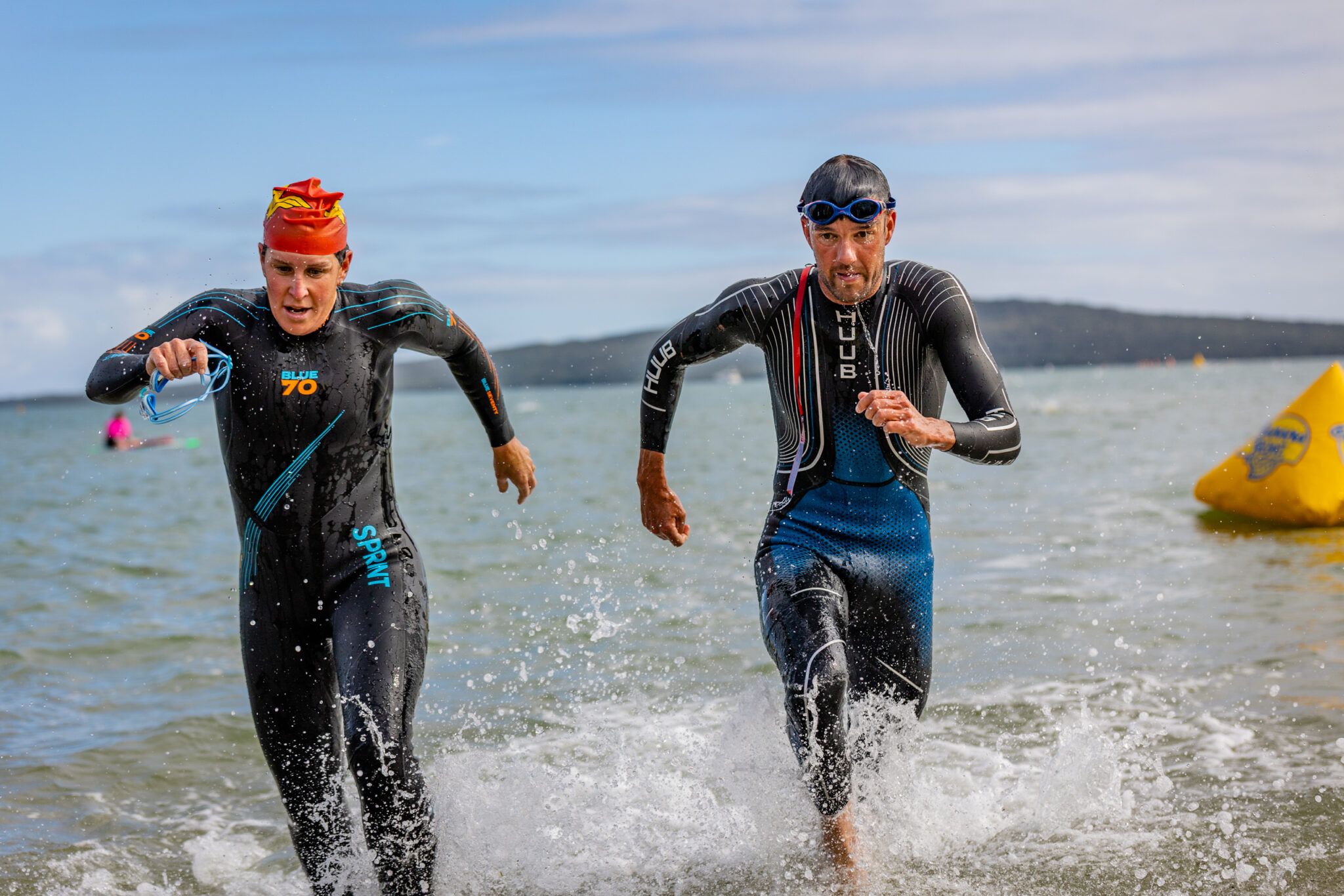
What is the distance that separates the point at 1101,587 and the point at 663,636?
12.4 feet

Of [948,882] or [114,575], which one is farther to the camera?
[114,575]

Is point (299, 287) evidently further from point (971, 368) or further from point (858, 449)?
point (971, 368)

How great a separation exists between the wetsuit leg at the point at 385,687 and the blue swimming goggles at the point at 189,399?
637mm

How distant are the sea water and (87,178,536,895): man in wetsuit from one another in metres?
0.51

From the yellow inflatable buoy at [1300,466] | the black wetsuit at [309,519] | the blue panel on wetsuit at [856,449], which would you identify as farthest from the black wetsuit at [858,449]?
the yellow inflatable buoy at [1300,466]

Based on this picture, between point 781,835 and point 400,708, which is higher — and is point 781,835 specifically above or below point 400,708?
below

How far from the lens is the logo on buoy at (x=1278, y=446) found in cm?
1300

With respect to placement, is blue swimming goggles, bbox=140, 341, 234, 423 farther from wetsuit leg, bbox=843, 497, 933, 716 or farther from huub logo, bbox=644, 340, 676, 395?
wetsuit leg, bbox=843, 497, 933, 716

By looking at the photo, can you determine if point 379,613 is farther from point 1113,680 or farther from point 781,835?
point 1113,680

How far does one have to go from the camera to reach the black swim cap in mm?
4594

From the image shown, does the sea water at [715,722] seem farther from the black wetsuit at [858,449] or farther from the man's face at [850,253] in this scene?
the man's face at [850,253]

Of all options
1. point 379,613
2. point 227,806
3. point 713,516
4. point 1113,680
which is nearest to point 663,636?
point 1113,680

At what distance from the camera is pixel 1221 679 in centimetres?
788

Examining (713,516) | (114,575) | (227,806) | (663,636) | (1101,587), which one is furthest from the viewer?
(713,516)
